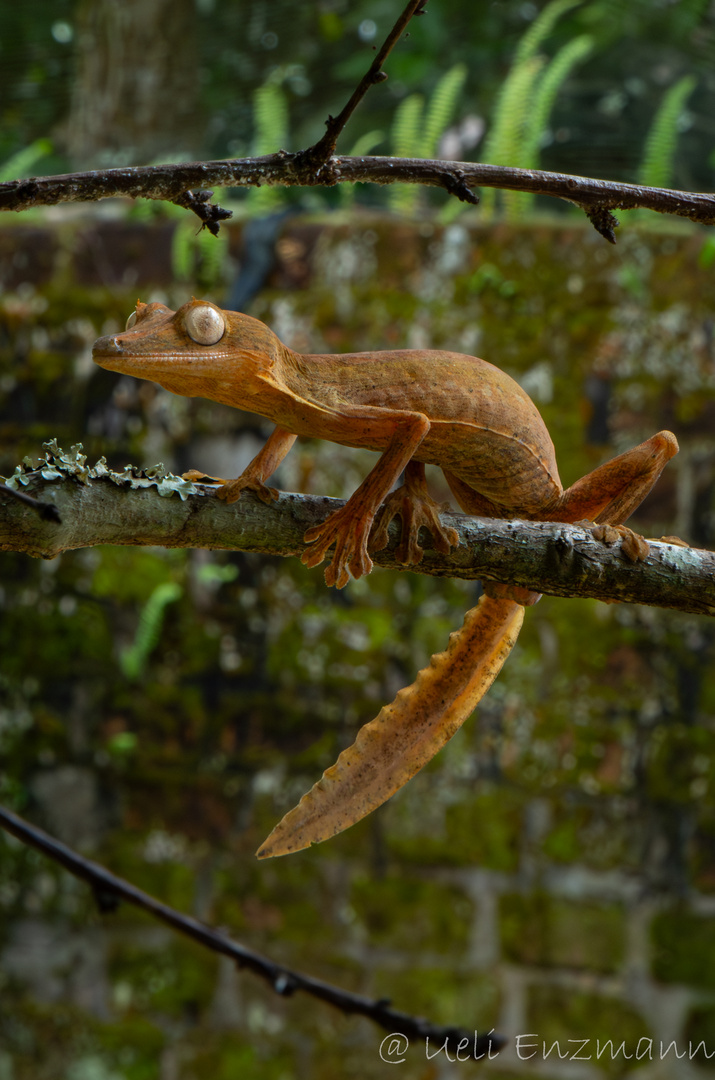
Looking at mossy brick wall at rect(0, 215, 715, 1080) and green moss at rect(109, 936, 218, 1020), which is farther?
green moss at rect(109, 936, 218, 1020)

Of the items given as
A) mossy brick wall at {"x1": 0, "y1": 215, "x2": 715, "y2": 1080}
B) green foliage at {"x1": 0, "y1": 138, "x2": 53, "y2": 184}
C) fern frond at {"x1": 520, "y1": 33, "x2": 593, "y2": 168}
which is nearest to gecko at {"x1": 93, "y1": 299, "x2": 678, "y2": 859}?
mossy brick wall at {"x1": 0, "y1": 215, "x2": 715, "y2": 1080}

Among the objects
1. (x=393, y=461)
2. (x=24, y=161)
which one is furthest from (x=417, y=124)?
(x=393, y=461)

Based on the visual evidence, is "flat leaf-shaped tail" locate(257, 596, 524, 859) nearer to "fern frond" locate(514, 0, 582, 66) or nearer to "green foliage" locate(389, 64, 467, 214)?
"green foliage" locate(389, 64, 467, 214)

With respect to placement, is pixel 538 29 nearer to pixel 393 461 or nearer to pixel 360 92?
pixel 393 461

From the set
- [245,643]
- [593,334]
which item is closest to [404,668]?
[245,643]

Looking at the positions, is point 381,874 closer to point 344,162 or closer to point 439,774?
point 439,774

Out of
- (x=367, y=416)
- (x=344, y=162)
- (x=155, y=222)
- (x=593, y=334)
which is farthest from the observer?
(x=155, y=222)

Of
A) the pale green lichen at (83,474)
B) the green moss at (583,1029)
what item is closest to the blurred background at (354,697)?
the green moss at (583,1029)
